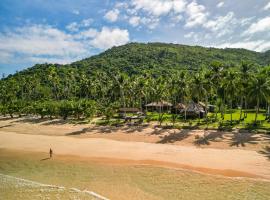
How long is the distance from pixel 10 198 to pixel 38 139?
1983 centimetres

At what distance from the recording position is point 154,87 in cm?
5603

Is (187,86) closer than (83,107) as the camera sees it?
Yes

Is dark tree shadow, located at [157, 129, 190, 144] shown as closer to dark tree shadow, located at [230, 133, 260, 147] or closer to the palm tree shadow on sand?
dark tree shadow, located at [230, 133, 260, 147]

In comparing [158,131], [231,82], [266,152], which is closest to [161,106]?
[231,82]

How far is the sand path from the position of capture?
21.5 metres

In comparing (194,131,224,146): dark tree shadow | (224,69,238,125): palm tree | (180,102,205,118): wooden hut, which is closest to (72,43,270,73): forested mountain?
(180,102,205,118): wooden hut

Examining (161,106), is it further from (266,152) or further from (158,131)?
(266,152)

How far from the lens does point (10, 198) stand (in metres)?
17.7

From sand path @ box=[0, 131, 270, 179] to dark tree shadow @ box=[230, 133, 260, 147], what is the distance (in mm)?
2697

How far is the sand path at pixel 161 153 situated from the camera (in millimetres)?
21453

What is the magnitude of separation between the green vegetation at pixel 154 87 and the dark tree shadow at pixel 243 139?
5.75m

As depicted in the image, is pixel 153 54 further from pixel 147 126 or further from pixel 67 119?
pixel 147 126

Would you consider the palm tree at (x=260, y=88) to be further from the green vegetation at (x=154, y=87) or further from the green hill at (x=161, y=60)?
the green hill at (x=161, y=60)

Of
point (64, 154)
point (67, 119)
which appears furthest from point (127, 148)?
point (67, 119)
